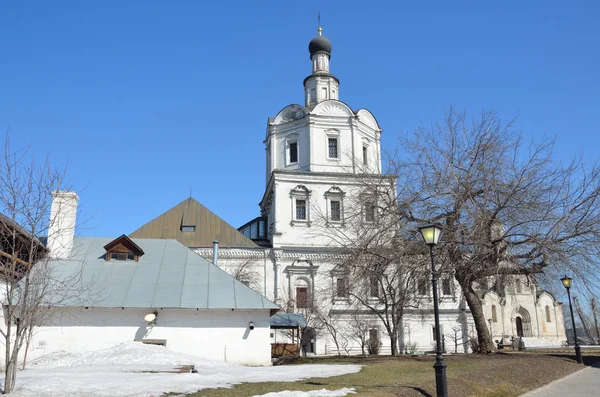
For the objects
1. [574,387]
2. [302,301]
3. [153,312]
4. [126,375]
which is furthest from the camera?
[302,301]

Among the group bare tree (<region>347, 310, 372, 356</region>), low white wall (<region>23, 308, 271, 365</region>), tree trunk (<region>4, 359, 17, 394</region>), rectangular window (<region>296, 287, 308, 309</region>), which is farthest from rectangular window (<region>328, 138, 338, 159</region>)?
tree trunk (<region>4, 359, 17, 394</region>)

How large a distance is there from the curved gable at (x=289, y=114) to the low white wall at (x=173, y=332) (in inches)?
955

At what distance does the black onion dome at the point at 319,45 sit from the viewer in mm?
47253

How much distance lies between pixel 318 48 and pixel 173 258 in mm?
28302

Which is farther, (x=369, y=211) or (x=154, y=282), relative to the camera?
(x=154, y=282)

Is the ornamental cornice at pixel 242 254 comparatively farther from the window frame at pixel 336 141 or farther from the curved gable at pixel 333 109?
the curved gable at pixel 333 109

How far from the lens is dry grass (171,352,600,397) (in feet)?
39.7

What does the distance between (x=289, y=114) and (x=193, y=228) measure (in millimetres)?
11933

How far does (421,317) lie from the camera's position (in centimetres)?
4034

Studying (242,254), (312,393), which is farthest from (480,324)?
(242,254)

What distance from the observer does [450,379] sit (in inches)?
558

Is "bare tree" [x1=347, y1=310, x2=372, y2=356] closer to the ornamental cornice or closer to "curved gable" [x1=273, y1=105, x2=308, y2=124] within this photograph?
the ornamental cornice

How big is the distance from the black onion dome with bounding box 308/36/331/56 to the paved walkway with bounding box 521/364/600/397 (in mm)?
35276

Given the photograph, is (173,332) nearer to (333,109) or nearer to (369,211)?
(369,211)
